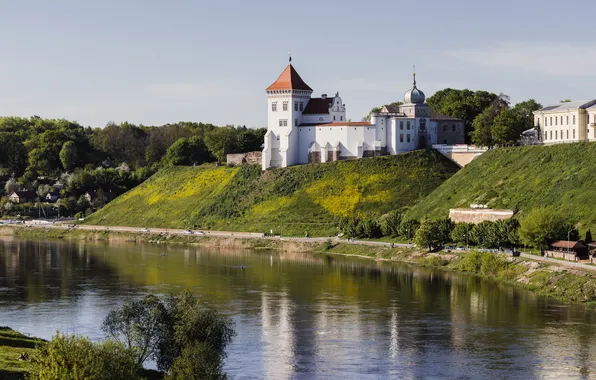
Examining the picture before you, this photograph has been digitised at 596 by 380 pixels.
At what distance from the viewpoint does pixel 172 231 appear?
4835 inches

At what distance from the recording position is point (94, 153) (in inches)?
7092

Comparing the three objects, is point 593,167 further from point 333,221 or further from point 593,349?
point 593,349

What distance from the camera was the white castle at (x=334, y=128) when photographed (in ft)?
414

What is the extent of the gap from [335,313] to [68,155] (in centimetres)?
11389

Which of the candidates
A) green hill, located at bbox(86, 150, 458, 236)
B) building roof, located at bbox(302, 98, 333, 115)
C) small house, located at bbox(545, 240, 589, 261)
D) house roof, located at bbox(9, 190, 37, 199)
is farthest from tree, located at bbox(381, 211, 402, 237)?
house roof, located at bbox(9, 190, 37, 199)

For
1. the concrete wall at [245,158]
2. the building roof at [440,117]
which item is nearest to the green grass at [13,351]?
the building roof at [440,117]

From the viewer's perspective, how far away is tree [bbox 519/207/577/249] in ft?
265

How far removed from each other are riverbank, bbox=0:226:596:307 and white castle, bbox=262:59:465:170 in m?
19.6

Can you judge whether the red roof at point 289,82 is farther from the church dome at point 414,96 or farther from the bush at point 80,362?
the bush at point 80,362

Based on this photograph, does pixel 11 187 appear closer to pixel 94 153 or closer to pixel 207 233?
pixel 94 153

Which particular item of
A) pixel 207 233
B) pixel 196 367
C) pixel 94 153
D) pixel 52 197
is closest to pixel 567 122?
pixel 207 233

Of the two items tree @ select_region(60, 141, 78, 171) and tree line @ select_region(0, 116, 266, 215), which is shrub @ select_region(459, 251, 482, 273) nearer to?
tree line @ select_region(0, 116, 266, 215)

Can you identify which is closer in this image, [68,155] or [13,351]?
[13,351]

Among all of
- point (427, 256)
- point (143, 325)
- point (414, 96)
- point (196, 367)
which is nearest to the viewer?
point (196, 367)
